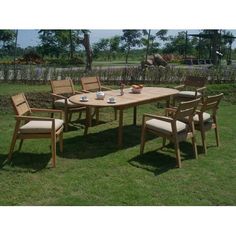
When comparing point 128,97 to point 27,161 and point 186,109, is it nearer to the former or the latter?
point 186,109

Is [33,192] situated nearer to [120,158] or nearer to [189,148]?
[120,158]

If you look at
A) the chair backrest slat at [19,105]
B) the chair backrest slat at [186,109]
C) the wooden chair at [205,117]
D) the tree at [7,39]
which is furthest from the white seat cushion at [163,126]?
the tree at [7,39]

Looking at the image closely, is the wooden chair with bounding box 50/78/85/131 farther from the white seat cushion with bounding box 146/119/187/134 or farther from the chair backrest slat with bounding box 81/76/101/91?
the white seat cushion with bounding box 146/119/187/134

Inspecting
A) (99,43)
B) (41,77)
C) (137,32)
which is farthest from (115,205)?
(99,43)

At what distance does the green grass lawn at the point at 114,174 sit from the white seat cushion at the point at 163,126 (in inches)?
18.9

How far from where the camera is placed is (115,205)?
12.2 ft

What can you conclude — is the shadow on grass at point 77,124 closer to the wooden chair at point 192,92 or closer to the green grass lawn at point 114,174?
the green grass lawn at point 114,174

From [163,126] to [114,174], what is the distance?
3.57ft

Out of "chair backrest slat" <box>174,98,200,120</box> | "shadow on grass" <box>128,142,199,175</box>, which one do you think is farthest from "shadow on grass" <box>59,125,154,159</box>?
"chair backrest slat" <box>174,98,200,120</box>

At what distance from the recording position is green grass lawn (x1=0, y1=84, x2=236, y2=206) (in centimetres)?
389

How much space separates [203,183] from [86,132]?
2.76 metres

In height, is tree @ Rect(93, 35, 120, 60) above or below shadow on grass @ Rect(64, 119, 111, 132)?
above

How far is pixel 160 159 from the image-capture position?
5250 millimetres

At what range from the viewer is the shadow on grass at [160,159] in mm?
4873
